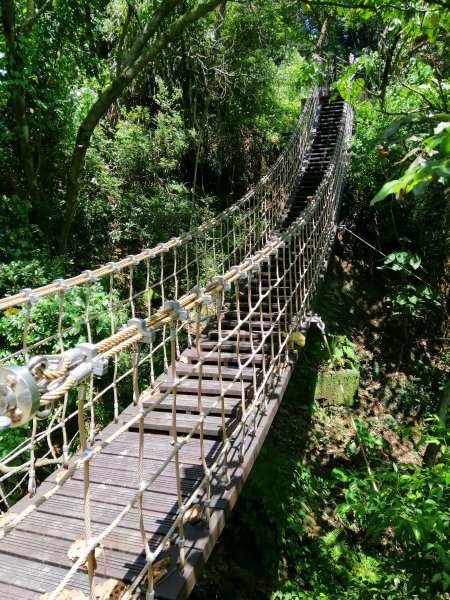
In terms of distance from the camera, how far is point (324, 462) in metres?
3.53

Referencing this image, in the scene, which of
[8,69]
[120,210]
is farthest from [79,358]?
[120,210]

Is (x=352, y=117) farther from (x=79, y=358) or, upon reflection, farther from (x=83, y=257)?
(x=79, y=358)

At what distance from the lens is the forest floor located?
2.43 m

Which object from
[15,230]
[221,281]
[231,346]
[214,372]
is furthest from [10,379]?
[15,230]

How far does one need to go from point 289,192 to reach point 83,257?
7.97 ft

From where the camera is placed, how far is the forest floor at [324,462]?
243 centimetres

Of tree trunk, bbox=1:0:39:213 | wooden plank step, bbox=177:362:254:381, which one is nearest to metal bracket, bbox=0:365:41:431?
wooden plank step, bbox=177:362:254:381

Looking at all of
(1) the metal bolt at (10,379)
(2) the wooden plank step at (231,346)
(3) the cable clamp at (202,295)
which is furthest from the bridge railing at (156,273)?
(1) the metal bolt at (10,379)

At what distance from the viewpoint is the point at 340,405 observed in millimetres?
4043

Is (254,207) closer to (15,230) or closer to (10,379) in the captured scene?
(15,230)

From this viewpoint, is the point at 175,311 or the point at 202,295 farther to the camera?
the point at 202,295

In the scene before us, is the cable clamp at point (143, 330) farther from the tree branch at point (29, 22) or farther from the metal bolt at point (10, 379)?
the tree branch at point (29, 22)

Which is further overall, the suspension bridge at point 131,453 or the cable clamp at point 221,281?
the cable clamp at point 221,281

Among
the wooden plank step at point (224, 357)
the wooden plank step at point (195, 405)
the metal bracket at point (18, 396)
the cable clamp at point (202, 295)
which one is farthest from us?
the wooden plank step at point (224, 357)
